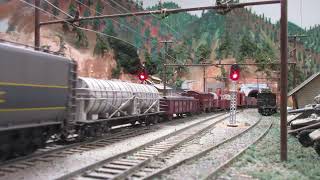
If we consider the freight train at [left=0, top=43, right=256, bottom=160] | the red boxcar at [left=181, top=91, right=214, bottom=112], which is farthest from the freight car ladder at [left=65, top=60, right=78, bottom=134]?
the red boxcar at [left=181, top=91, right=214, bottom=112]

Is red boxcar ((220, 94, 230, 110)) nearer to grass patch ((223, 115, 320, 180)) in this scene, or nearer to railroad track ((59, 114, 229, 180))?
grass patch ((223, 115, 320, 180))

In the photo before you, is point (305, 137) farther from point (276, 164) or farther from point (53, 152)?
point (53, 152)

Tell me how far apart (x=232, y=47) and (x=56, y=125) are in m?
155

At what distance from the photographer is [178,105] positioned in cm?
3391

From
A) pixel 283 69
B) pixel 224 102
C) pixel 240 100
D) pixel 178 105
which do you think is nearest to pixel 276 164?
pixel 283 69

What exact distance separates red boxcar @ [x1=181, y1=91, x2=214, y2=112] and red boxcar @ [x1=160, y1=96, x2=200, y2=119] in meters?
1.46

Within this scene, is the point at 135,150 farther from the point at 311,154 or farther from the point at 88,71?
the point at 88,71

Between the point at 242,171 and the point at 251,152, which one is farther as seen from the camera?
the point at 251,152

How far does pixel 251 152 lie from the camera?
1573cm

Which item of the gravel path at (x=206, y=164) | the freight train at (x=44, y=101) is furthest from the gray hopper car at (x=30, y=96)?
the gravel path at (x=206, y=164)

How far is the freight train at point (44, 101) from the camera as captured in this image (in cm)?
1157

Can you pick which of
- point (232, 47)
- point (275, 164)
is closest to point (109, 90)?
point (275, 164)

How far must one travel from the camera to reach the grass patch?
11664 mm

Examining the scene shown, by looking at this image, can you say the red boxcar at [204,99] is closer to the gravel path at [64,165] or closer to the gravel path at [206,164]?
the gravel path at [206,164]
